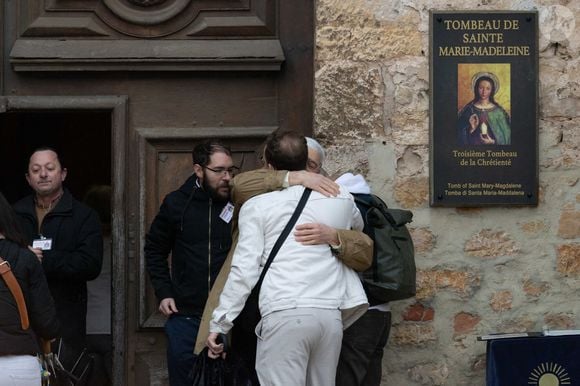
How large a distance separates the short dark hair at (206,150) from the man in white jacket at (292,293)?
0.62 m

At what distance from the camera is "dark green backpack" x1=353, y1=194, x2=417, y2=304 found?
5.49 m

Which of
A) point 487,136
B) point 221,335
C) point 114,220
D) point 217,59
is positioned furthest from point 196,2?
point 221,335

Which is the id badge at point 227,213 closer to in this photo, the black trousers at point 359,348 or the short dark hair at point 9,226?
the black trousers at point 359,348

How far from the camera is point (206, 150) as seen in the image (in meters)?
5.79

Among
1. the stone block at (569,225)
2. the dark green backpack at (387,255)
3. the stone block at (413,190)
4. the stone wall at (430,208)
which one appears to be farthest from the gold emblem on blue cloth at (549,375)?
the stone block at (413,190)

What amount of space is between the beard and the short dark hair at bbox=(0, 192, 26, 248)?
923mm

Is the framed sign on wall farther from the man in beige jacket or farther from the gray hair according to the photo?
the man in beige jacket

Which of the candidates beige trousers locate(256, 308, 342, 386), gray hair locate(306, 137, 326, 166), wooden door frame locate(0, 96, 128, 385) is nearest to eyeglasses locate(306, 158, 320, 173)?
gray hair locate(306, 137, 326, 166)

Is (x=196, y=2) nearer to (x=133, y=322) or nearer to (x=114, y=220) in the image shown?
(x=114, y=220)

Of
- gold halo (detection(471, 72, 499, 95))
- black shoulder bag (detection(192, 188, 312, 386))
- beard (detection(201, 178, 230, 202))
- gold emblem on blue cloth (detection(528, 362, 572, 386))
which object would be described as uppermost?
gold halo (detection(471, 72, 499, 95))

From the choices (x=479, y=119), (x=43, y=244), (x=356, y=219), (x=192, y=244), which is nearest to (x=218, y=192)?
(x=192, y=244)

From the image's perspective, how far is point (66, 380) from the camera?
5762 mm

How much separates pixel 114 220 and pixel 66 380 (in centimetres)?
95

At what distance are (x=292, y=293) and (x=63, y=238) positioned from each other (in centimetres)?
160
